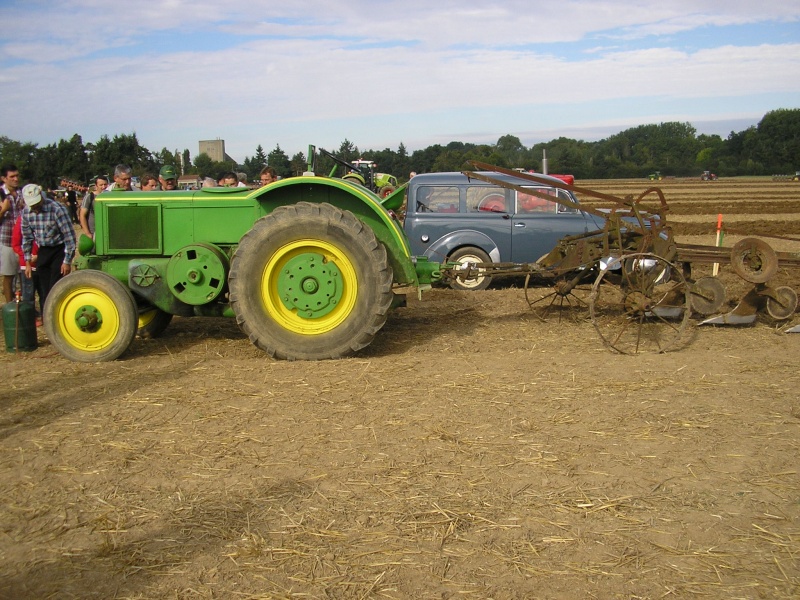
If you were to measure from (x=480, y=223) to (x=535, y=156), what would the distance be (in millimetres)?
55409

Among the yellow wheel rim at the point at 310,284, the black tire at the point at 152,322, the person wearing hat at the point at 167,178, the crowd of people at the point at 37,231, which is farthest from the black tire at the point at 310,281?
the person wearing hat at the point at 167,178

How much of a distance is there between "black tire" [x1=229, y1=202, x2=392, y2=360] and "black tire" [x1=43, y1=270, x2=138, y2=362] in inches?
38.7

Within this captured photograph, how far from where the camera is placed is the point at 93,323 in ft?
21.1

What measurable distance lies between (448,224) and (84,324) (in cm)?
596

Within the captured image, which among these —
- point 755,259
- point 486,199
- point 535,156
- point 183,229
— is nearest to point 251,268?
point 183,229

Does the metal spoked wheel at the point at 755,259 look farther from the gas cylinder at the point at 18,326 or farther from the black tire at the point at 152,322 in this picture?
the gas cylinder at the point at 18,326

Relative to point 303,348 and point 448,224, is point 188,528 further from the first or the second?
point 448,224

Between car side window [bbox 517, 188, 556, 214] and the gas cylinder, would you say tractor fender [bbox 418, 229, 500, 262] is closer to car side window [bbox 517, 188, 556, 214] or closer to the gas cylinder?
car side window [bbox 517, 188, 556, 214]

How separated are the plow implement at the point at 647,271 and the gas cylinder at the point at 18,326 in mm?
3842

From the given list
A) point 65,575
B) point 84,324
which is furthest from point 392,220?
point 65,575

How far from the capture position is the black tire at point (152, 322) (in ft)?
24.0

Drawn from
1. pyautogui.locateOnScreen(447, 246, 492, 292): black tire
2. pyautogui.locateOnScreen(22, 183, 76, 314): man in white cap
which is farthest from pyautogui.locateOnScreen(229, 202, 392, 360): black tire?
pyautogui.locateOnScreen(447, 246, 492, 292): black tire

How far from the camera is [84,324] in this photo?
6359 millimetres

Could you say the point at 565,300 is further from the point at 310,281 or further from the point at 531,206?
the point at 310,281
